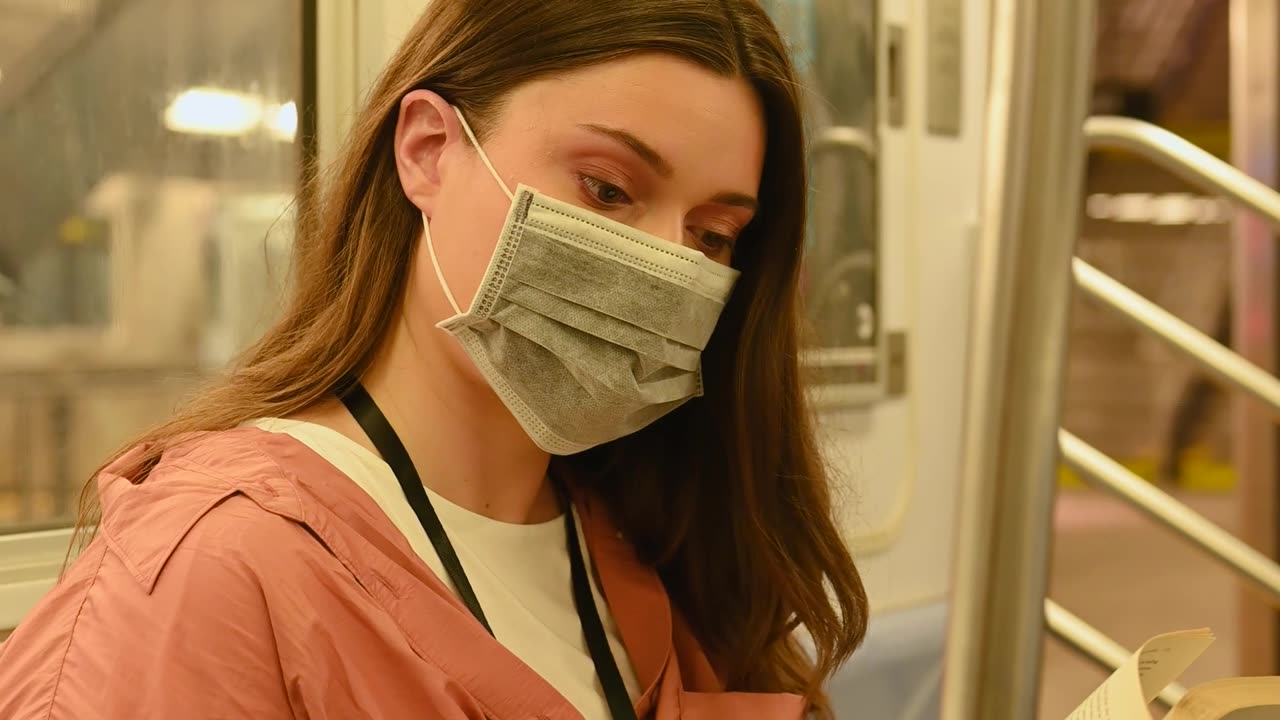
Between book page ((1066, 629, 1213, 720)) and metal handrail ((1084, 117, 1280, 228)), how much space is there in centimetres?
57

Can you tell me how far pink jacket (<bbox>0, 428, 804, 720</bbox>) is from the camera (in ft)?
2.62

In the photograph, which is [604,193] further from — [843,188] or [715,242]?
[843,188]

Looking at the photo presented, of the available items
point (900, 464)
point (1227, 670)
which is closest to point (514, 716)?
point (900, 464)

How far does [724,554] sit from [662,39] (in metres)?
0.64

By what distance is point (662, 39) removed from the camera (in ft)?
3.44

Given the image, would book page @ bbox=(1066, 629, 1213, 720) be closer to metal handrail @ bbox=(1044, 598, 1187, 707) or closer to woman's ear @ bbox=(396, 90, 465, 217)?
metal handrail @ bbox=(1044, 598, 1187, 707)

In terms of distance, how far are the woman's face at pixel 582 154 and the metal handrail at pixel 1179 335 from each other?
0.41 meters

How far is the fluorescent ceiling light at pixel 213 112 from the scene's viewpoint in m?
1.40

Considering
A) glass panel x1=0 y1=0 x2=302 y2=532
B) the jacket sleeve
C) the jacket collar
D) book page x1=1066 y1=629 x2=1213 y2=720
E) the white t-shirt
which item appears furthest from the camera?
glass panel x1=0 y1=0 x2=302 y2=532

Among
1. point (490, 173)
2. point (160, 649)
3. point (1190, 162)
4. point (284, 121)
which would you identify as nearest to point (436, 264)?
point (490, 173)

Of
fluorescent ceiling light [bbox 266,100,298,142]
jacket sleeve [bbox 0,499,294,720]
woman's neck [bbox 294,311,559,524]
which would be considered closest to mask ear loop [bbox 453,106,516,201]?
woman's neck [bbox 294,311,559,524]

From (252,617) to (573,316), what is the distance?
400 mm

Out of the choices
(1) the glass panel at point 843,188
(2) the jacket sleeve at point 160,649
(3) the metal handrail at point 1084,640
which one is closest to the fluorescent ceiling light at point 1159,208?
(1) the glass panel at point 843,188

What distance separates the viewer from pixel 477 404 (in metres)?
1.11
